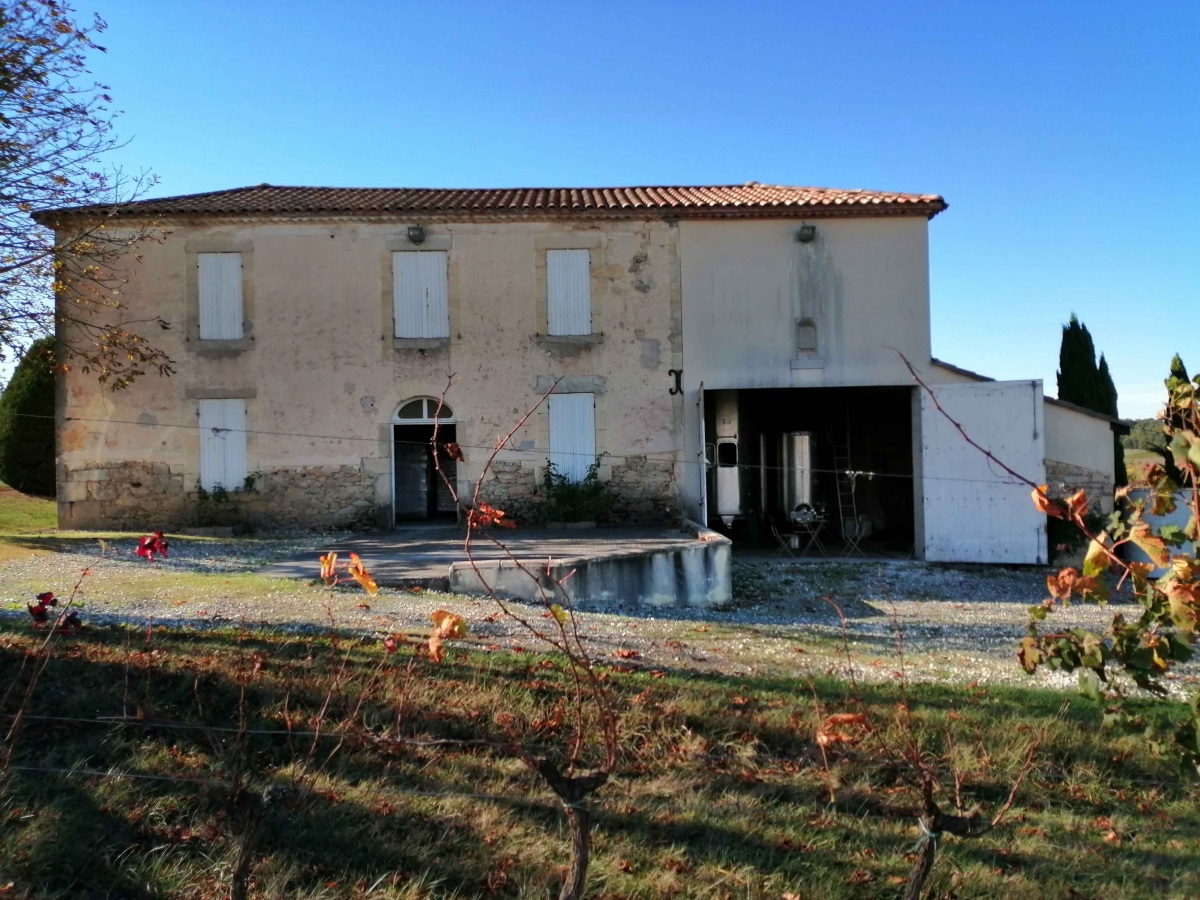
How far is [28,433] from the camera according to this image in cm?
1909

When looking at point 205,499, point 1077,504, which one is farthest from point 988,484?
point 1077,504

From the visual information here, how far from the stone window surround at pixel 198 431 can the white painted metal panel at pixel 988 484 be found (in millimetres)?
10746

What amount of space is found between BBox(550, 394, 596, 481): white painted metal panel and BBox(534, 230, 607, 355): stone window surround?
386 mm

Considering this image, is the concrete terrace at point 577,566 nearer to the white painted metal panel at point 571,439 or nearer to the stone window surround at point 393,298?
the white painted metal panel at point 571,439

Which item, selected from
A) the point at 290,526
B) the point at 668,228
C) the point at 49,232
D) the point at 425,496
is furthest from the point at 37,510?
the point at 668,228

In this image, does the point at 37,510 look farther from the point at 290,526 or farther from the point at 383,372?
the point at 383,372

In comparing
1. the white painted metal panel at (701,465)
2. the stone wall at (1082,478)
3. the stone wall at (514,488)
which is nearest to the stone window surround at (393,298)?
the stone wall at (514,488)

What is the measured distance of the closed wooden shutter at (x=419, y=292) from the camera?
598 inches

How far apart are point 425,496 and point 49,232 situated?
25.0ft

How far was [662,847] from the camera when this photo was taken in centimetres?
407

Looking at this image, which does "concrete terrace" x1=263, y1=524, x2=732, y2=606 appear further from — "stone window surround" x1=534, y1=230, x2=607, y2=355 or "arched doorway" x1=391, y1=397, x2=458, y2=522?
"stone window surround" x1=534, y1=230, x2=607, y2=355

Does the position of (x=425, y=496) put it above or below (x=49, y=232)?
below

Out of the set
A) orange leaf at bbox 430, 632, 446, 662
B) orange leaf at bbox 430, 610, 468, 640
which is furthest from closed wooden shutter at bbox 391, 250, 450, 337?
orange leaf at bbox 430, 610, 468, 640

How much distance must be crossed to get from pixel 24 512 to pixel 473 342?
9.87 metres
